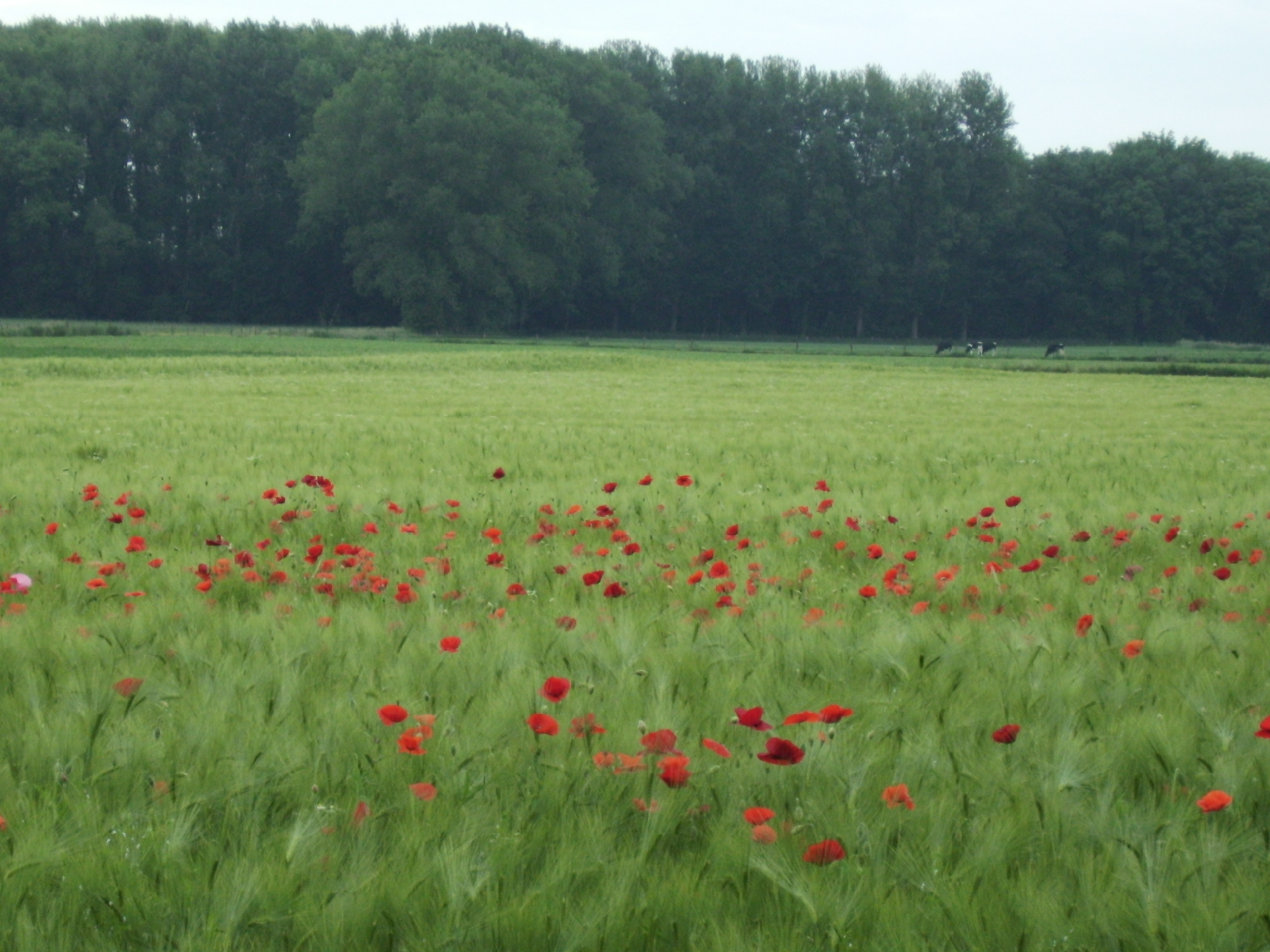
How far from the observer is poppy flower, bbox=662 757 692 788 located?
225 centimetres

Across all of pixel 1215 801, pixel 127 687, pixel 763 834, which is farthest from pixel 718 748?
pixel 127 687

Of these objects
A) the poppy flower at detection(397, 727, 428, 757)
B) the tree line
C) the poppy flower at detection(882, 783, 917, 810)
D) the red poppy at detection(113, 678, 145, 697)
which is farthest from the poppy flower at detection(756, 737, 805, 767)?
the tree line

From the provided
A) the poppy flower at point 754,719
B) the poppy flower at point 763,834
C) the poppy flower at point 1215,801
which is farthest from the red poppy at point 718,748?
the poppy flower at point 1215,801

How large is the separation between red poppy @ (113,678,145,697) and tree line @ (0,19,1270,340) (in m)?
63.6

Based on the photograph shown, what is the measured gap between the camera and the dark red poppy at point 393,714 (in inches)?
97.7

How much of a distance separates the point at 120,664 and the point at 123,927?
151cm

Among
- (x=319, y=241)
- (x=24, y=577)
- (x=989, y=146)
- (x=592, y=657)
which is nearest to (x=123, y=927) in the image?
(x=592, y=657)

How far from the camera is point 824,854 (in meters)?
2.02

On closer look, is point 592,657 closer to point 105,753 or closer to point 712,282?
→ point 105,753

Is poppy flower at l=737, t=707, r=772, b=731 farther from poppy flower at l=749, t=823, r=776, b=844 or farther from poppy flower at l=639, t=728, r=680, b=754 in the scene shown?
poppy flower at l=749, t=823, r=776, b=844

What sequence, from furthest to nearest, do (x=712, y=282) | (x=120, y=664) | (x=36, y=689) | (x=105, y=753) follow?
(x=712, y=282), (x=120, y=664), (x=36, y=689), (x=105, y=753)

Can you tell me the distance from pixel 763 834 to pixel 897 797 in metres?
0.33

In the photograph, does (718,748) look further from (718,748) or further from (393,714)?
(393,714)

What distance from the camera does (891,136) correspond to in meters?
86.0
